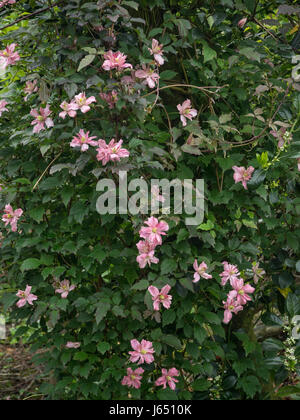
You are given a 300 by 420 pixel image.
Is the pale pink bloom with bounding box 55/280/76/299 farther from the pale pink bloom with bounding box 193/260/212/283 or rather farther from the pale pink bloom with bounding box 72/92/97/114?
the pale pink bloom with bounding box 72/92/97/114

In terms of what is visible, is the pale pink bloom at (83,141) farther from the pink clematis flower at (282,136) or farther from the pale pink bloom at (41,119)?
the pink clematis flower at (282,136)

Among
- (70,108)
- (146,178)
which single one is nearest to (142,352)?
(146,178)

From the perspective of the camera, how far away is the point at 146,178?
164cm

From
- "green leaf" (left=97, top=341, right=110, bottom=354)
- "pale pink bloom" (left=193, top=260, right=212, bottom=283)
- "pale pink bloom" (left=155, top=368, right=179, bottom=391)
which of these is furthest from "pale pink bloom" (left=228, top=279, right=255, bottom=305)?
"green leaf" (left=97, top=341, right=110, bottom=354)

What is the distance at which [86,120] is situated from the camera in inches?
64.9

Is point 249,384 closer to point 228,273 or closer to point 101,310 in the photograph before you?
point 228,273

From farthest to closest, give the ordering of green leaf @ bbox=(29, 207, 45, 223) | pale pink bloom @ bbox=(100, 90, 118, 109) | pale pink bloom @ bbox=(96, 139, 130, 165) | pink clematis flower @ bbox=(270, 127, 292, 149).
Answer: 1. pink clematis flower @ bbox=(270, 127, 292, 149)
2. green leaf @ bbox=(29, 207, 45, 223)
3. pale pink bloom @ bbox=(100, 90, 118, 109)
4. pale pink bloom @ bbox=(96, 139, 130, 165)

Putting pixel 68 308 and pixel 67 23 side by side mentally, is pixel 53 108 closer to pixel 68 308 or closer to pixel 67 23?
pixel 67 23

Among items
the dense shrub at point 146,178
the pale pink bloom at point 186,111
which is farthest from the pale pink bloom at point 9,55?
the pale pink bloom at point 186,111

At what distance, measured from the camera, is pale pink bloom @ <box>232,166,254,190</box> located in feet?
5.53

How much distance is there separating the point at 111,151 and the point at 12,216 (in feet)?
1.60

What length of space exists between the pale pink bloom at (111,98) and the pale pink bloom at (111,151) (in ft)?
0.53

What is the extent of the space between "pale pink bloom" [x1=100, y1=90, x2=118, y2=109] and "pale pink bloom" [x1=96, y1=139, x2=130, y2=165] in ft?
0.53
